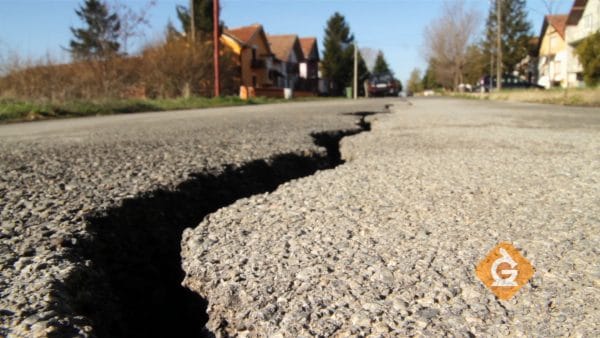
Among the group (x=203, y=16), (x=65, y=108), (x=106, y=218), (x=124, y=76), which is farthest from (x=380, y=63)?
(x=106, y=218)

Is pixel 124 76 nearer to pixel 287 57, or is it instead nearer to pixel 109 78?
pixel 109 78

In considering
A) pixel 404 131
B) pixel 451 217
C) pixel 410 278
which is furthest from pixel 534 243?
pixel 404 131

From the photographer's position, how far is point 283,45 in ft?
168

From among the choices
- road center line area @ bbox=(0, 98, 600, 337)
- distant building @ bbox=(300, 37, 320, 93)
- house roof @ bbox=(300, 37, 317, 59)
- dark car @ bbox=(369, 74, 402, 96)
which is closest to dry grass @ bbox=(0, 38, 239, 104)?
road center line area @ bbox=(0, 98, 600, 337)

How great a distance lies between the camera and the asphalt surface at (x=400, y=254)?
98cm

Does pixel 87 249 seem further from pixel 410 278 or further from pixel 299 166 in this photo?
pixel 299 166

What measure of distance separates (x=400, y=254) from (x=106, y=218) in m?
1.04

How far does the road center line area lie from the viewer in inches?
39.1

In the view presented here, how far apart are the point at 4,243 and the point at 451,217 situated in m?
1.43

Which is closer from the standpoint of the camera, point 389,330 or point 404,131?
point 389,330

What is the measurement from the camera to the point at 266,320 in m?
0.98

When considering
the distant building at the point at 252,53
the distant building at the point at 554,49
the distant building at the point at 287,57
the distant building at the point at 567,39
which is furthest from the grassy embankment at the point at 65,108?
the distant building at the point at 287,57

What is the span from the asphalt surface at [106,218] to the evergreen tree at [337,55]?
5070 centimetres

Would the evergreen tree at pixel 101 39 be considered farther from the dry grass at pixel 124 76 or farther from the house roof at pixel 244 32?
the house roof at pixel 244 32
